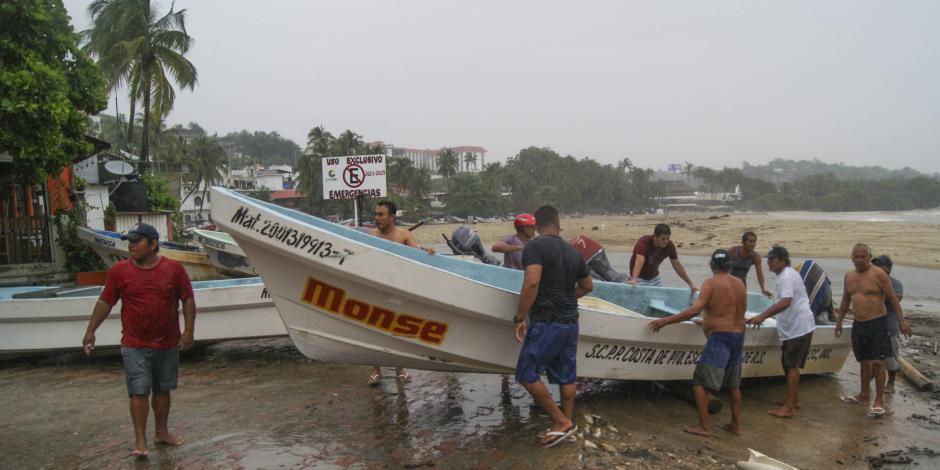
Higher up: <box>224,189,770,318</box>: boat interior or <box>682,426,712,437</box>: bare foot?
<box>224,189,770,318</box>: boat interior

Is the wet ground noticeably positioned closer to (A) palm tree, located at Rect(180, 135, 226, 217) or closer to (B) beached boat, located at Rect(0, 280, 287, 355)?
(B) beached boat, located at Rect(0, 280, 287, 355)

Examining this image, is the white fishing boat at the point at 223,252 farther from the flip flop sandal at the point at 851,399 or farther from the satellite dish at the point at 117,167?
the flip flop sandal at the point at 851,399

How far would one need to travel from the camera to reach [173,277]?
4.19 meters

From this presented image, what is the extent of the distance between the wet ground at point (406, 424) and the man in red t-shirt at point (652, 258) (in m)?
1.25

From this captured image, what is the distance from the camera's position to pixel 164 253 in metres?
10.5

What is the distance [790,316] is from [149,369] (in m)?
5.17

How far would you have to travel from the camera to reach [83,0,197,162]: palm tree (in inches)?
832

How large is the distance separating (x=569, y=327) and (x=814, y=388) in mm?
4121

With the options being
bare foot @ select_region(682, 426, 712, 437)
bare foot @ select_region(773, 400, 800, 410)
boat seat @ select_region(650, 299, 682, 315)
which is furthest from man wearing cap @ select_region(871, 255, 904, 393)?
bare foot @ select_region(682, 426, 712, 437)

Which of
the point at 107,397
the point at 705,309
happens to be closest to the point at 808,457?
the point at 705,309

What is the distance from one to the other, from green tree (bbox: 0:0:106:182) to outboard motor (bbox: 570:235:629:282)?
8.85m

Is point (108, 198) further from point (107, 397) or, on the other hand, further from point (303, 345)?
point (303, 345)

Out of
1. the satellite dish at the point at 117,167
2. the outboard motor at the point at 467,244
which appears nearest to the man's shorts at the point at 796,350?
the outboard motor at the point at 467,244

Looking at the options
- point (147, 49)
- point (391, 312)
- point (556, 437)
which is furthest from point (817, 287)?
point (147, 49)
